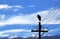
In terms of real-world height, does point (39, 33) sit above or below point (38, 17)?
below

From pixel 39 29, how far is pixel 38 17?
1657mm

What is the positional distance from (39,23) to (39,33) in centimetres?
132

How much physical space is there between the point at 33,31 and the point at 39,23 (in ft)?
4.33

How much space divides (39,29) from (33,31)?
0.87 m

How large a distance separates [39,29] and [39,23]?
0.84m

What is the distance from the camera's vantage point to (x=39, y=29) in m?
28.3

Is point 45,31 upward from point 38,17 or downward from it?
downward

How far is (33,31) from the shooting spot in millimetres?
28562

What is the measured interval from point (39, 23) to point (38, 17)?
83cm

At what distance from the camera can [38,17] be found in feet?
94.5

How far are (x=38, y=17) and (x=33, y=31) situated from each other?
198 centimetres

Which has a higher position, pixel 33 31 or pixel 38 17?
pixel 38 17

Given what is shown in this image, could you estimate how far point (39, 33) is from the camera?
93.4 ft
